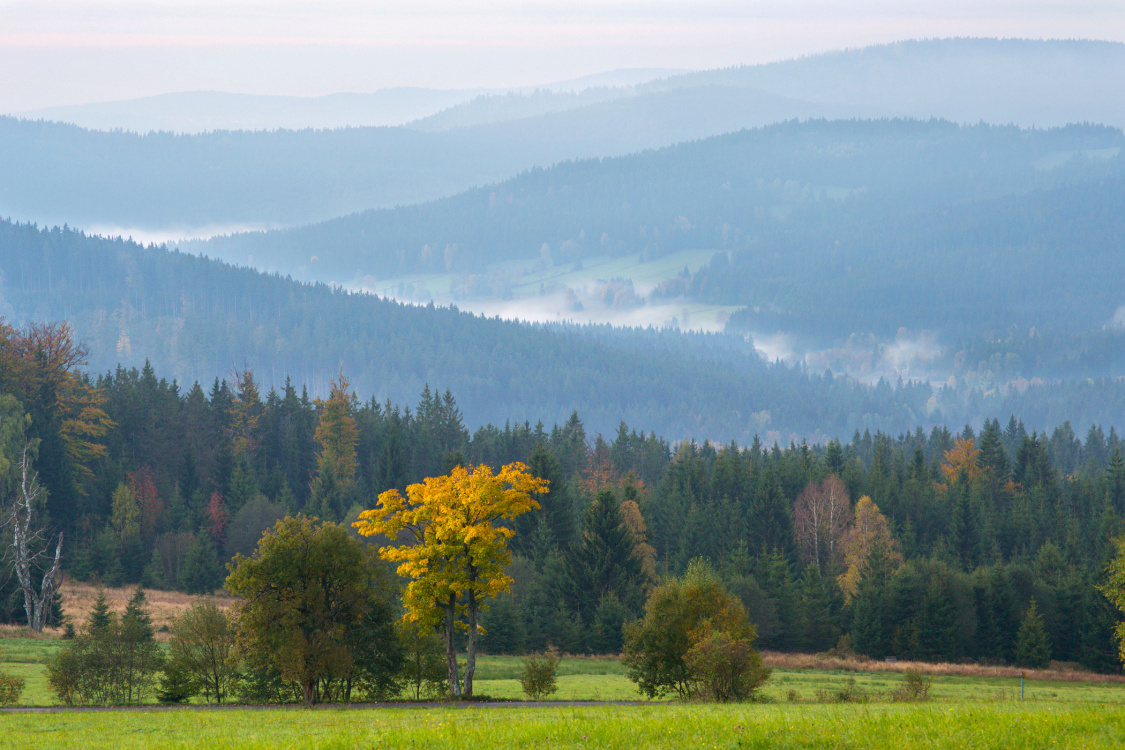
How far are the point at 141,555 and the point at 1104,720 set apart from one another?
10319 centimetres

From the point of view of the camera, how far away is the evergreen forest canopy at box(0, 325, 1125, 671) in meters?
90.0

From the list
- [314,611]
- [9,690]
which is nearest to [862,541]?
[314,611]

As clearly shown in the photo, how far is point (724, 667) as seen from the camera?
45.7 meters

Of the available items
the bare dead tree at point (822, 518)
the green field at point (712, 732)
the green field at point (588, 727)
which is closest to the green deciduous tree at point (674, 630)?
the green field at point (588, 727)

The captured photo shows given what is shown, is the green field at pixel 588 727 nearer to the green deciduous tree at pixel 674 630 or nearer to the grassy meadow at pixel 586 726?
the grassy meadow at pixel 586 726

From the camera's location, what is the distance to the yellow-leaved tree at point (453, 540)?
4625 centimetres

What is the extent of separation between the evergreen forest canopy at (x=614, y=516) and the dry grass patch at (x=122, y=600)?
3.13 m

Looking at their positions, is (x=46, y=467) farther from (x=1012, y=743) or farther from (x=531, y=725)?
(x=1012, y=743)

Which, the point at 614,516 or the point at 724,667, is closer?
the point at 724,667

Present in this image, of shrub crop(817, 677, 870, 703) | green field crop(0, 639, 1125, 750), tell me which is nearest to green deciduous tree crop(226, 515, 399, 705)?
green field crop(0, 639, 1125, 750)

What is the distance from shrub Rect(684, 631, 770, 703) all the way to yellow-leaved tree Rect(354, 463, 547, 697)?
9167mm

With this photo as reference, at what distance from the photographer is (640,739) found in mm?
24234

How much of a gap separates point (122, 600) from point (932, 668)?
226ft

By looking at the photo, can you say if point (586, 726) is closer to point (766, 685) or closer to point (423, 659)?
point (423, 659)
